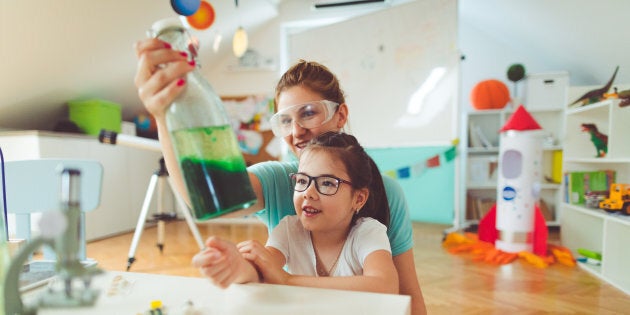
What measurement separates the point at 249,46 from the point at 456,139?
263 centimetres

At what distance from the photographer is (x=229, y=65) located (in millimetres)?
4332

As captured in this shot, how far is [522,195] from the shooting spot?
104 inches

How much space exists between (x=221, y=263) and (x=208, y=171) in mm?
127

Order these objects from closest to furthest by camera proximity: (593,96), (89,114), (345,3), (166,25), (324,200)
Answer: (166,25) < (324,200) < (593,96) < (89,114) < (345,3)

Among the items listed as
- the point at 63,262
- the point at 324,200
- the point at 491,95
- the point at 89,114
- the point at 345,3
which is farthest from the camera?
the point at 345,3

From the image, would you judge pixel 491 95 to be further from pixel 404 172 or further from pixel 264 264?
pixel 264 264

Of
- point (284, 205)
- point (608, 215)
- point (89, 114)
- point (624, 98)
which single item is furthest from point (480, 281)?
point (89, 114)

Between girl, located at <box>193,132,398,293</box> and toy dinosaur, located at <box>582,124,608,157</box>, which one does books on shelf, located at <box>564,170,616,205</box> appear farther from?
girl, located at <box>193,132,398,293</box>

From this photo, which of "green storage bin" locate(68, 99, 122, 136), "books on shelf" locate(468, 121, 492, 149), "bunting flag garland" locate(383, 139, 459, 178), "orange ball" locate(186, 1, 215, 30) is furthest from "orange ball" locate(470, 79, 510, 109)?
"green storage bin" locate(68, 99, 122, 136)

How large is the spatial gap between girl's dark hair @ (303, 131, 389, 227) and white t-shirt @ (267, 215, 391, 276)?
0.23 feet

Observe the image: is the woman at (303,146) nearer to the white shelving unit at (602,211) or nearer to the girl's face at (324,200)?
the girl's face at (324,200)

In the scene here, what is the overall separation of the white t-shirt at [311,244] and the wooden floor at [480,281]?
121cm

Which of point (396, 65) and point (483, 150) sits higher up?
point (396, 65)

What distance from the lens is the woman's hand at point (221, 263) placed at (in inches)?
17.8
